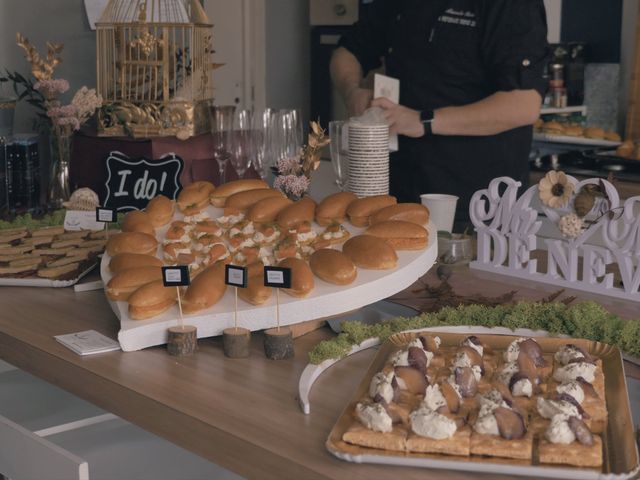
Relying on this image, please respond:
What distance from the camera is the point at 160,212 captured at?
197cm

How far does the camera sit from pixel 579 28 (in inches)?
178

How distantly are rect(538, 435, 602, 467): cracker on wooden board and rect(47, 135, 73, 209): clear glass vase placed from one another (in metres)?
2.01

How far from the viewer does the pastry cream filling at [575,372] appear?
1264 millimetres

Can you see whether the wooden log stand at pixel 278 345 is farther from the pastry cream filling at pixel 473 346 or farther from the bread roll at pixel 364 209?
the bread roll at pixel 364 209

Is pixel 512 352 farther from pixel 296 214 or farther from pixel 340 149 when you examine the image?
pixel 340 149

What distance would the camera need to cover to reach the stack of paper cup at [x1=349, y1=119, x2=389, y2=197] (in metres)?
2.28

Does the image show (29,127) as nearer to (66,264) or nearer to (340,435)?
(66,264)

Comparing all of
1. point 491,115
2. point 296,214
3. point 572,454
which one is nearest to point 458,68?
point 491,115

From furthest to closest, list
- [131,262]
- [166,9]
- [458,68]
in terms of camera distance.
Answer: [166,9] → [458,68] → [131,262]

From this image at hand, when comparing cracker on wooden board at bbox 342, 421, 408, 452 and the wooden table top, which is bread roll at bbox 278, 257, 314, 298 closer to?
the wooden table top

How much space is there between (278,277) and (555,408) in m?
0.48

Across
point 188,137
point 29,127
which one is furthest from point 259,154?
point 29,127

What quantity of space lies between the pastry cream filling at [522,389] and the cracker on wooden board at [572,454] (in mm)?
142

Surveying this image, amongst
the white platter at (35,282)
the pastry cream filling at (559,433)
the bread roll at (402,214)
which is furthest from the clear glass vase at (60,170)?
the pastry cream filling at (559,433)
